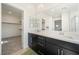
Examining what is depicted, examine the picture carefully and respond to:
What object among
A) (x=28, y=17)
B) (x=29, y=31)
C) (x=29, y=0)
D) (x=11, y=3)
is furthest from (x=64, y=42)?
(x=11, y=3)

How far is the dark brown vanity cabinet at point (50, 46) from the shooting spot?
1.33 m

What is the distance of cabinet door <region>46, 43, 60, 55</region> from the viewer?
1.42 metres

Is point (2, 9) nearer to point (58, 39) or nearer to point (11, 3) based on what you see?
point (11, 3)

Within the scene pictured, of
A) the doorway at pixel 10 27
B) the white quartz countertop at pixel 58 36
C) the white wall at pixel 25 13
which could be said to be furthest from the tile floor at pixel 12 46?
the white quartz countertop at pixel 58 36

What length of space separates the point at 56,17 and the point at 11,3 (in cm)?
71

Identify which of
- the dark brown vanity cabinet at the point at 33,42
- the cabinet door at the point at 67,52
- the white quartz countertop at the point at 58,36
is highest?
the white quartz countertop at the point at 58,36

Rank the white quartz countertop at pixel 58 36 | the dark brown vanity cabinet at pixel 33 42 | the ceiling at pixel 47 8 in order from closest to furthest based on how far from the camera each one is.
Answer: the white quartz countertop at pixel 58 36 < the ceiling at pixel 47 8 < the dark brown vanity cabinet at pixel 33 42

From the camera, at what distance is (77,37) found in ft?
4.47

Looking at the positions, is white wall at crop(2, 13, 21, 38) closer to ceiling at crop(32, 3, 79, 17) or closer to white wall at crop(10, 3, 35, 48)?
white wall at crop(10, 3, 35, 48)

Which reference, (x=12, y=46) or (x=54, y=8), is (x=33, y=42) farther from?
(x=54, y=8)

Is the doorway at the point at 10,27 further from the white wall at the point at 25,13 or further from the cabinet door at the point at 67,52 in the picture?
the cabinet door at the point at 67,52

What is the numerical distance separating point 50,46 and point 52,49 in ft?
0.17

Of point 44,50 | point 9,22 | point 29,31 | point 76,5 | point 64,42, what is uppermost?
point 76,5

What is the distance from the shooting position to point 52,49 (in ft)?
4.75
